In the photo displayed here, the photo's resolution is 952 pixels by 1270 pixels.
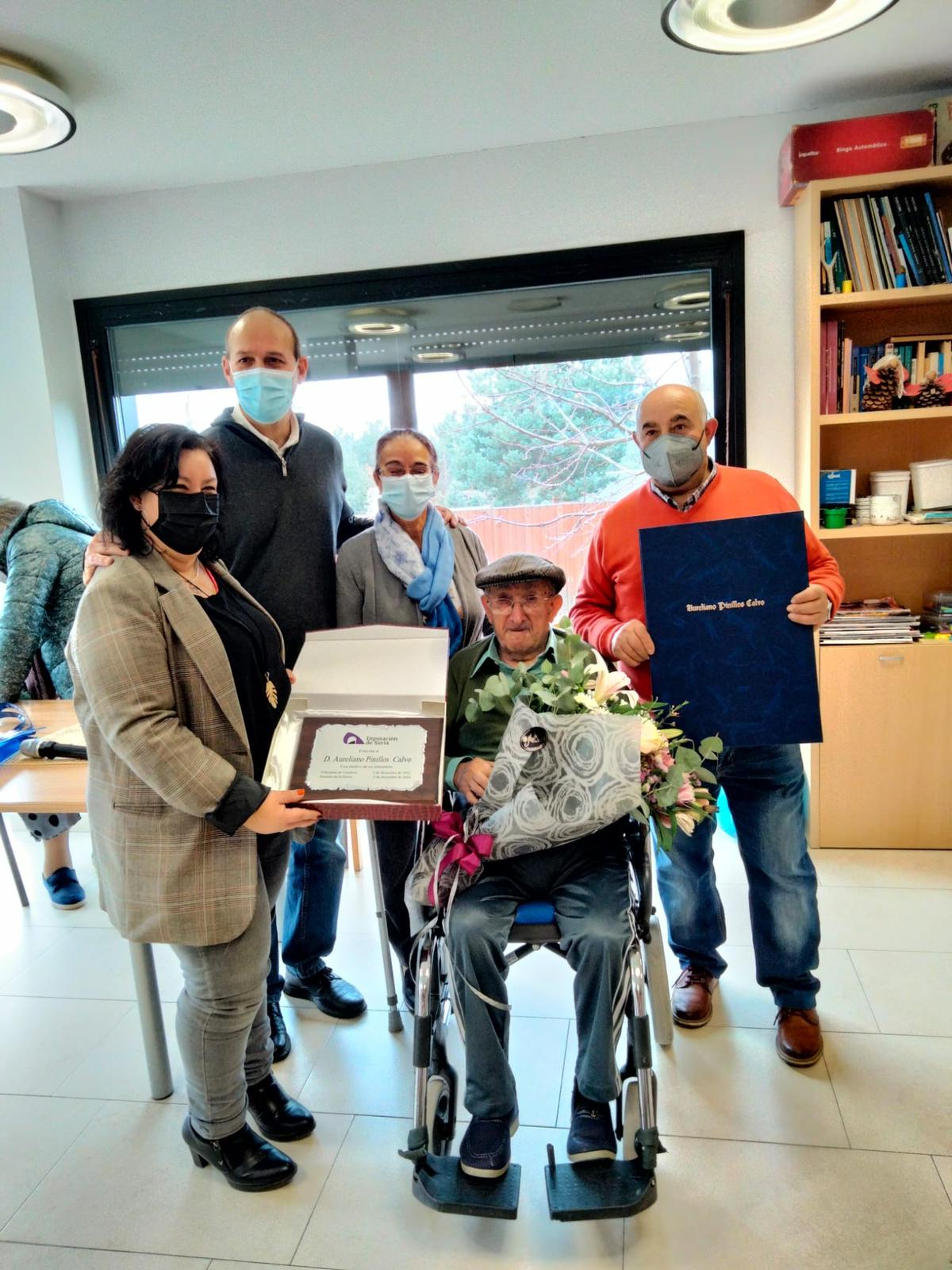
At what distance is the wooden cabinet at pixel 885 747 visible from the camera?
3.05m

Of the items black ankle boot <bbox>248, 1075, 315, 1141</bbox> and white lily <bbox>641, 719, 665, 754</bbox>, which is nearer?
white lily <bbox>641, 719, 665, 754</bbox>

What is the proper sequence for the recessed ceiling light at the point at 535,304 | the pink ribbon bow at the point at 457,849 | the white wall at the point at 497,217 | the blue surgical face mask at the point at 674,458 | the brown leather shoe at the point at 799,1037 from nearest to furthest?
the pink ribbon bow at the point at 457,849, the blue surgical face mask at the point at 674,458, the brown leather shoe at the point at 799,1037, the white wall at the point at 497,217, the recessed ceiling light at the point at 535,304

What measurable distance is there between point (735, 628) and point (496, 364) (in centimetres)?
210

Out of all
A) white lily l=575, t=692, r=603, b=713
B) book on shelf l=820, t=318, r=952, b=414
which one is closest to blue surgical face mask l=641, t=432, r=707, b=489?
white lily l=575, t=692, r=603, b=713

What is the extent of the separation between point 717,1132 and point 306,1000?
1158 millimetres

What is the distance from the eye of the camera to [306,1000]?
2406 millimetres

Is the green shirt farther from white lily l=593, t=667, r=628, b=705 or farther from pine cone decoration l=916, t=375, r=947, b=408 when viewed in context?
pine cone decoration l=916, t=375, r=947, b=408

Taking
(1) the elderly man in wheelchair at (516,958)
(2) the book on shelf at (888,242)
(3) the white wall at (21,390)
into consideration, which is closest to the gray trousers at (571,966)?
(1) the elderly man in wheelchair at (516,958)

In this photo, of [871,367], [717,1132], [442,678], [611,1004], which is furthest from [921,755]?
[442,678]

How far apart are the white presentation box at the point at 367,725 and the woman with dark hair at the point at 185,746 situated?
6 cm

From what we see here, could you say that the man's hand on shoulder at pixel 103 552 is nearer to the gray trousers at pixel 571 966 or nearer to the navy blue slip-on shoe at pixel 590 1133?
the gray trousers at pixel 571 966

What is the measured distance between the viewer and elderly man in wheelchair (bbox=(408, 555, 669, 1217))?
5.28 ft

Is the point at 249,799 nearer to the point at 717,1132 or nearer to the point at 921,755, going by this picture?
the point at 717,1132

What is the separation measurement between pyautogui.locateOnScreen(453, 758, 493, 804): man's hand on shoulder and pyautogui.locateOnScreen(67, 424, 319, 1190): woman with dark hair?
35cm
